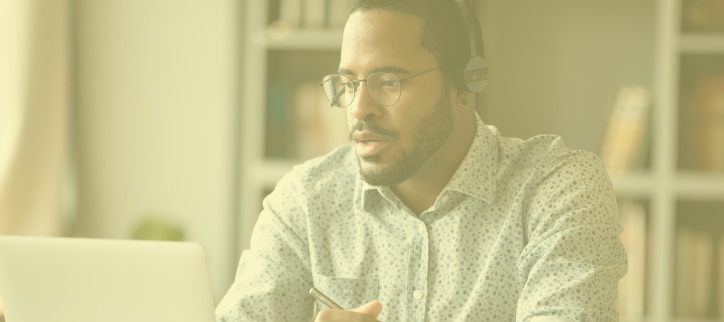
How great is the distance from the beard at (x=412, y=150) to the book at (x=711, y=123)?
111 centimetres

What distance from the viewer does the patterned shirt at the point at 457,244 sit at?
110 cm

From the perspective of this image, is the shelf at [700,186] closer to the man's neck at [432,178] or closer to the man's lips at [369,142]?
the man's neck at [432,178]

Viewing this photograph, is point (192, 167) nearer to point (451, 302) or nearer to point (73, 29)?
point (73, 29)

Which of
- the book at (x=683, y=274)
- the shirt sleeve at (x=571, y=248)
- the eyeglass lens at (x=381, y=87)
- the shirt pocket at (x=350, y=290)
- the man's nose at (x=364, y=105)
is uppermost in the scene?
the eyeglass lens at (x=381, y=87)

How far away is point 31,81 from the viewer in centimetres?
204

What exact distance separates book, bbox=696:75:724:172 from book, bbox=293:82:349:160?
107cm

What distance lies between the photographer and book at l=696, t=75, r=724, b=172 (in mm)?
1986

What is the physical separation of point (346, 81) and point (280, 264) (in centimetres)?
37

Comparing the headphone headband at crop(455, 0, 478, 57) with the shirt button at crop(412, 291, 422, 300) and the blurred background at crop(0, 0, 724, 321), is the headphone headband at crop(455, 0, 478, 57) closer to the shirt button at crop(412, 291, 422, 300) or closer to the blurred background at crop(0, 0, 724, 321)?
the shirt button at crop(412, 291, 422, 300)

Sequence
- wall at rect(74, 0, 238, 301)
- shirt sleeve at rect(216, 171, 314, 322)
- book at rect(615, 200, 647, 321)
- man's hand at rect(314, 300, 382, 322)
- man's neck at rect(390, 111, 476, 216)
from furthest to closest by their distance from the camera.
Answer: wall at rect(74, 0, 238, 301) → book at rect(615, 200, 647, 321) → man's neck at rect(390, 111, 476, 216) → shirt sleeve at rect(216, 171, 314, 322) → man's hand at rect(314, 300, 382, 322)

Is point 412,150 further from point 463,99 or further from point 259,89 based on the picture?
point 259,89

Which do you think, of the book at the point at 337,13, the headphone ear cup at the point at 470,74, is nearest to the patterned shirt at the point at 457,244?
the headphone ear cup at the point at 470,74

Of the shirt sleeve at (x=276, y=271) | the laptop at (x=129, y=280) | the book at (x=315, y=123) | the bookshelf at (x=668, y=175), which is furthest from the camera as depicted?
the book at (x=315, y=123)

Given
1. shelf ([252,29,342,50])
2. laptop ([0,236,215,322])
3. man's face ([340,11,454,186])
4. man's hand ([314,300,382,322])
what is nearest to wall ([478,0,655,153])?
shelf ([252,29,342,50])
